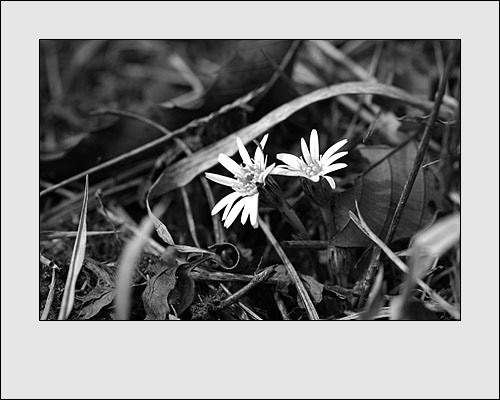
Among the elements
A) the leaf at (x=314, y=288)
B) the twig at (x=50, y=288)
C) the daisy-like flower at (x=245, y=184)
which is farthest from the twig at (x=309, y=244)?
the twig at (x=50, y=288)

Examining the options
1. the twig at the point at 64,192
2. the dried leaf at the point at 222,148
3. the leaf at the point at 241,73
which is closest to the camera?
the dried leaf at the point at 222,148

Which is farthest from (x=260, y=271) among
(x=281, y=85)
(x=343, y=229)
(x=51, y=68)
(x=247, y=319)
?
(x=51, y=68)

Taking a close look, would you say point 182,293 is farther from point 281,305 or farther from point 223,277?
point 281,305

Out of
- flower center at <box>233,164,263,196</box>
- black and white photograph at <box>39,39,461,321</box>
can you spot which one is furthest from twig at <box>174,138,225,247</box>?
flower center at <box>233,164,263,196</box>

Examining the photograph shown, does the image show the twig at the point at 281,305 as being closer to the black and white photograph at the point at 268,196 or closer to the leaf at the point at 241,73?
the black and white photograph at the point at 268,196

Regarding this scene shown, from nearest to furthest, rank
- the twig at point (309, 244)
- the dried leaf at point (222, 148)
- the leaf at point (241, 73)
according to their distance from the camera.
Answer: the twig at point (309, 244), the dried leaf at point (222, 148), the leaf at point (241, 73)

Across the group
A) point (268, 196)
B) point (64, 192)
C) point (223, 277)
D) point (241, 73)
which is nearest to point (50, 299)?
point (223, 277)
